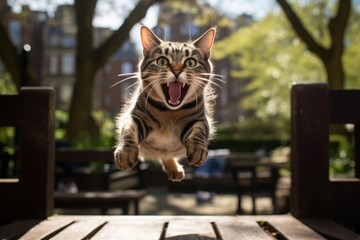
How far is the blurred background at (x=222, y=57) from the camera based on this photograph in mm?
12938

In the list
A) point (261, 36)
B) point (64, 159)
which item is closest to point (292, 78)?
point (261, 36)

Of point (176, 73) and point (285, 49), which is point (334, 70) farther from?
point (176, 73)

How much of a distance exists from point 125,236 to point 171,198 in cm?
962

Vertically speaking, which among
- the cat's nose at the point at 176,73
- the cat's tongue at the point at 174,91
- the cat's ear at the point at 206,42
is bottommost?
the cat's tongue at the point at 174,91

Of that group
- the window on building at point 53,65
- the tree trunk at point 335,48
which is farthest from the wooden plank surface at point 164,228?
the window on building at point 53,65

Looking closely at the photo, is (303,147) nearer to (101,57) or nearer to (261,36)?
(101,57)

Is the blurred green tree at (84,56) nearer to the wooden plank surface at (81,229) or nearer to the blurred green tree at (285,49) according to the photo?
the wooden plank surface at (81,229)

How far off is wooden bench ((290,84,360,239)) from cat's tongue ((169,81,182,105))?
3.57 ft

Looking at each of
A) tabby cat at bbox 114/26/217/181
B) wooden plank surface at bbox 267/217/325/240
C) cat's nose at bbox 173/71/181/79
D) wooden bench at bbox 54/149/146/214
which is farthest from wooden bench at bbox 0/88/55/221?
wooden bench at bbox 54/149/146/214

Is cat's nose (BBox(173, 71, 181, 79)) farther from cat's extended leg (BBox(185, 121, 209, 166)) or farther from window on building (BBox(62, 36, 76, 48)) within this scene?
window on building (BBox(62, 36, 76, 48))

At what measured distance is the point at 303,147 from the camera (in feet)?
10.1

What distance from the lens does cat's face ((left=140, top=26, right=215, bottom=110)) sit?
2342 mm

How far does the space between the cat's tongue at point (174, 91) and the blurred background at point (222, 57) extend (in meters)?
0.51

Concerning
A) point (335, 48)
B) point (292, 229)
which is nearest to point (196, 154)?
point (292, 229)
